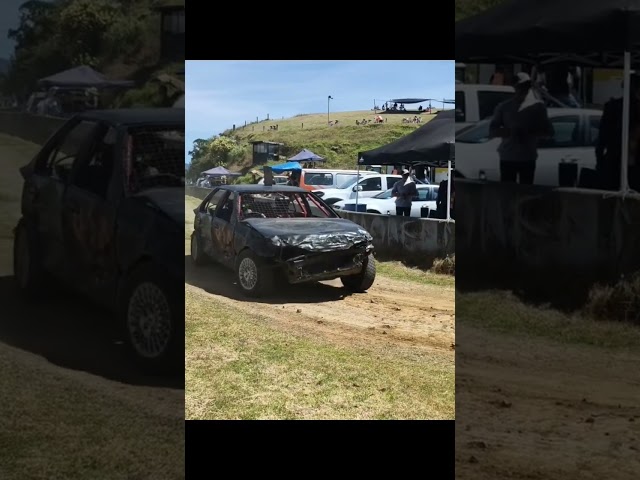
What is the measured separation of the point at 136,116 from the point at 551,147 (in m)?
1.83

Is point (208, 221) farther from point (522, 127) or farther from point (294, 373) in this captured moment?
point (522, 127)

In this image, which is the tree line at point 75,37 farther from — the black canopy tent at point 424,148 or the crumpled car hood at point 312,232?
the black canopy tent at point 424,148

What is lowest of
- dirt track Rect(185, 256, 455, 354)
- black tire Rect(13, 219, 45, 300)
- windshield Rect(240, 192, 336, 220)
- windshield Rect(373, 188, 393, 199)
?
dirt track Rect(185, 256, 455, 354)

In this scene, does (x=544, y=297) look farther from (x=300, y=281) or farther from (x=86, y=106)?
(x=86, y=106)

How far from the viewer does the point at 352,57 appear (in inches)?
184

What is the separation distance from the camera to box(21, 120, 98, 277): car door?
324 cm

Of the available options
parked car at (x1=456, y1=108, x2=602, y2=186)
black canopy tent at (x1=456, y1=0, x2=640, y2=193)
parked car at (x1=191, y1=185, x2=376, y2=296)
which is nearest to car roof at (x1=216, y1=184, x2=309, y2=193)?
parked car at (x1=191, y1=185, x2=376, y2=296)

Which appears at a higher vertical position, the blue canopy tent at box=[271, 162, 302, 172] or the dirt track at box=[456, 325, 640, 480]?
the blue canopy tent at box=[271, 162, 302, 172]

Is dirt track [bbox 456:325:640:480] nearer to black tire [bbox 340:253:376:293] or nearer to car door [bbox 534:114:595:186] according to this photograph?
car door [bbox 534:114:595:186]

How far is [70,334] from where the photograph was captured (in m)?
3.37

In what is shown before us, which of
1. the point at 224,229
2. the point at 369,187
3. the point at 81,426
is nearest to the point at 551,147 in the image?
the point at 369,187

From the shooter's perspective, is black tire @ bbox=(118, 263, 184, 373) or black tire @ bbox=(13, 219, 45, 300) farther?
black tire @ bbox=(13, 219, 45, 300)

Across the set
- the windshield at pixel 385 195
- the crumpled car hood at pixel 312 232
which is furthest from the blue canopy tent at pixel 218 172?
the windshield at pixel 385 195

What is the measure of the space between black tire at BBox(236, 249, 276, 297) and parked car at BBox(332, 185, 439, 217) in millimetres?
673
